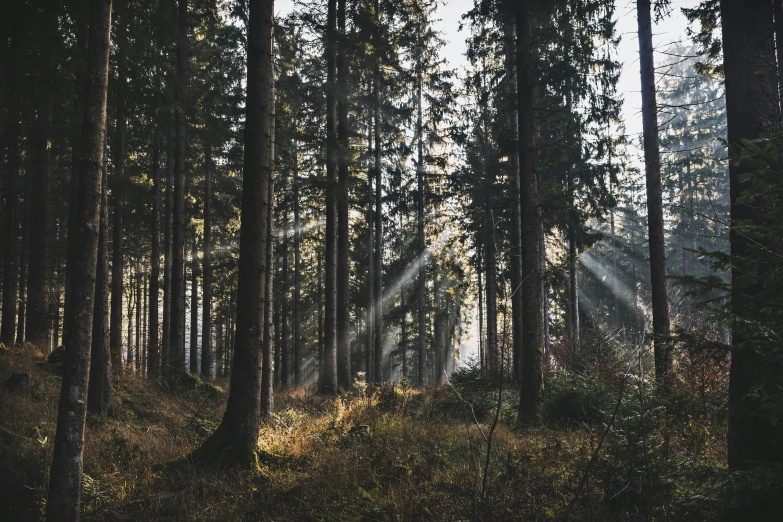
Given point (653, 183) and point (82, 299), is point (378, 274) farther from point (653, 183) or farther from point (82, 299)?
point (82, 299)

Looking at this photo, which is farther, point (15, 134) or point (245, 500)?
point (15, 134)

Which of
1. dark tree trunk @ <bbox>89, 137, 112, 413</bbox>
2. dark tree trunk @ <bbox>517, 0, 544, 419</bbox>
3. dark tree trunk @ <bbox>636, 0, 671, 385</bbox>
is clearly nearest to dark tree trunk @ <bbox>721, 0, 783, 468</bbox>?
dark tree trunk @ <bbox>517, 0, 544, 419</bbox>

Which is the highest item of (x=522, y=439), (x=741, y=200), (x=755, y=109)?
(x=755, y=109)

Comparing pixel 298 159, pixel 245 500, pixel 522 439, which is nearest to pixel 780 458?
pixel 522 439

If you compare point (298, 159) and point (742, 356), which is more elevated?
point (298, 159)

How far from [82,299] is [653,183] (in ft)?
37.4

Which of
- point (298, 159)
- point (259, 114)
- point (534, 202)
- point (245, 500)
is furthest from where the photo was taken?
point (298, 159)

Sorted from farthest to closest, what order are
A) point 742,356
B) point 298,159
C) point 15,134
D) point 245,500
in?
point 298,159 < point 15,134 < point 245,500 < point 742,356

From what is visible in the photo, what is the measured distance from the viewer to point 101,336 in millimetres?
8594

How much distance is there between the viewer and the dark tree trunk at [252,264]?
641 cm

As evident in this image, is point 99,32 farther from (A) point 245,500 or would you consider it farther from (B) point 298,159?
(B) point 298,159

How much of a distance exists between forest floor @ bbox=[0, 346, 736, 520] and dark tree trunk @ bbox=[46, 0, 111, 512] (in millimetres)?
611

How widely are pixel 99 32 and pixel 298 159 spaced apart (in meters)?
17.9

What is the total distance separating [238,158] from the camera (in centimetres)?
1950
